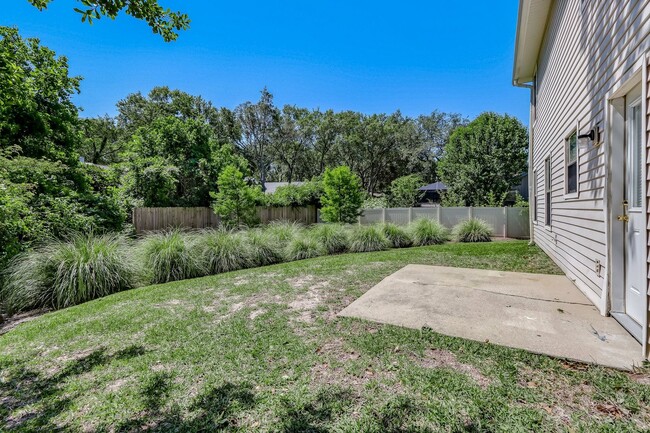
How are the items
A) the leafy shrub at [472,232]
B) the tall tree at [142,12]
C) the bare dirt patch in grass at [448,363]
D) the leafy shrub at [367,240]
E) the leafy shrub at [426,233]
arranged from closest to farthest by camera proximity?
1. the bare dirt patch in grass at [448,363]
2. the tall tree at [142,12]
3. the leafy shrub at [367,240]
4. the leafy shrub at [426,233]
5. the leafy shrub at [472,232]

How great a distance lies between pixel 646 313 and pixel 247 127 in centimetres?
2734

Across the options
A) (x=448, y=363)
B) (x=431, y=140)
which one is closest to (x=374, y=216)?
(x=448, y=363)

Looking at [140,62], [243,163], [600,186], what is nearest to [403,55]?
[243,163]

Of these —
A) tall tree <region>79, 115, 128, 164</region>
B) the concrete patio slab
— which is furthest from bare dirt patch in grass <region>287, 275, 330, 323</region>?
tall tree <region>79, 115, 128, 164</region>

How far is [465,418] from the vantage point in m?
1.68

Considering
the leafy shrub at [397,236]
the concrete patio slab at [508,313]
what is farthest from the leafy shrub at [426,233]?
the concrete patio slab at [508,313]

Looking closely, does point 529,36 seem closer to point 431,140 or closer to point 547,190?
point 547,190

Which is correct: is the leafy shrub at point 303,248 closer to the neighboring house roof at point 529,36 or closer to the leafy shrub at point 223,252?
the leafy shrub at point 223,252

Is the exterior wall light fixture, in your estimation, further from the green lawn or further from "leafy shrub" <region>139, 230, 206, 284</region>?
"leafy shrub" <region>139, 230, 206, 284</region>

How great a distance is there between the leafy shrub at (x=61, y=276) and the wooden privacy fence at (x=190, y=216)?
475 centimetres

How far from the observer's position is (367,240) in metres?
9.05

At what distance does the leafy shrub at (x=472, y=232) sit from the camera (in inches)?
422

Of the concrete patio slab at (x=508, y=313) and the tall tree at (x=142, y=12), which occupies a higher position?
the tall tree at (x=142, y=12)

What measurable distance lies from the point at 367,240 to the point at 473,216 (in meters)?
5.89
